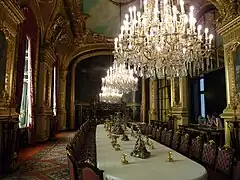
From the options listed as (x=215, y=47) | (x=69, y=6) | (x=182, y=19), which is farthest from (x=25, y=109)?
(x=215, y=47)

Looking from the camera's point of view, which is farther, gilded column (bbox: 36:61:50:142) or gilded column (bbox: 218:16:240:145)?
gilded column (bbox: 36:61:50:142)

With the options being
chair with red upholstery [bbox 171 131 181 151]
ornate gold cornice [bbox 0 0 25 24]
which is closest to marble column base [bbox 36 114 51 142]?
ornate gold cornice [bbox 0 0 25 24]

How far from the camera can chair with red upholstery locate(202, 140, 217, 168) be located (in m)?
2.57

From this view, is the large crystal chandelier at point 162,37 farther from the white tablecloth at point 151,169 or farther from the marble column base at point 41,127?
the marble column base at point 41,127

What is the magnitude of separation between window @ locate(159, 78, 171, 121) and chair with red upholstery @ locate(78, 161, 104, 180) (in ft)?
36.4

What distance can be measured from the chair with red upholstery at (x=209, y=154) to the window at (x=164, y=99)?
380 inches

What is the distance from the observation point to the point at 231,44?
560 centimetres

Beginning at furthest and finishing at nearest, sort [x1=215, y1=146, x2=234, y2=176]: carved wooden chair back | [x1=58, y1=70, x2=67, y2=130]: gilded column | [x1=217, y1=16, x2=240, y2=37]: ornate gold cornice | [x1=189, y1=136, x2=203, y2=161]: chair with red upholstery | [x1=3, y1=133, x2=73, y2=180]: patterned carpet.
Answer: [x1=58, y1=70, x2=67, y2=130]: gilded column, [x1=217, y1=16, x2=240, y2=37]: ornate gold cornice, [x1=3, y1=133, x2=73, y2=180]: patterned carpet, [x1=189, y1=136, x2=203, y2=161]: chair with red upholstery, [x1=215, y1=146, x2=234, y2=176]: carved wooden chair back

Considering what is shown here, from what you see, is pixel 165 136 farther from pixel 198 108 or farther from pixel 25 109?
pixel 198 108

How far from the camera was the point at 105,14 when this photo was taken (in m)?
10.6

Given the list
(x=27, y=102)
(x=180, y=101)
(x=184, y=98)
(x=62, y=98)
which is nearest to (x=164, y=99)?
(x=180, y=101)

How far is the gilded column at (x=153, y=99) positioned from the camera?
46.0ft

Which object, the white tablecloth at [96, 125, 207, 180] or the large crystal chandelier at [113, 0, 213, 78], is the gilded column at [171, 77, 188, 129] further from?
the white tablecloth at [96, 125, 207, 180]

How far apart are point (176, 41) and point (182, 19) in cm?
46
